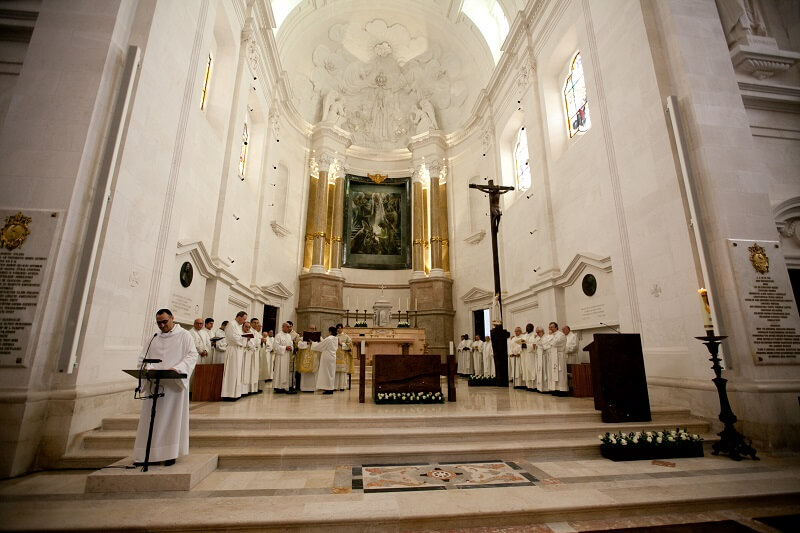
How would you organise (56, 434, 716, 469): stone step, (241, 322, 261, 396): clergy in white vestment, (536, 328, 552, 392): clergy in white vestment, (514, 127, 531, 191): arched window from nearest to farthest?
(56, 434, 716, 469): stone step, (241, 322, 261, 396): clergy in white vestment, (536, 328, 552, 392): clergy in white vestment, (514, 127, 531, 191): arched window

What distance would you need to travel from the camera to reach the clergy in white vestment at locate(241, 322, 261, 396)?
729 cm

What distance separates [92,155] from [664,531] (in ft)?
22.7

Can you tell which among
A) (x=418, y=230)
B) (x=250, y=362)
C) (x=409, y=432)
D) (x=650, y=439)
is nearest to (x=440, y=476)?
(x=409, y=432)

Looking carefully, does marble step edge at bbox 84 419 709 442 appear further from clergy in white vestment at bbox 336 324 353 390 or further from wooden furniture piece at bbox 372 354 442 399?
clergy in white vestment at bbox 336 324 353 390

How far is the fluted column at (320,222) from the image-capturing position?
1527cm

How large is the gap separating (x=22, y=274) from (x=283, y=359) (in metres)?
4.87

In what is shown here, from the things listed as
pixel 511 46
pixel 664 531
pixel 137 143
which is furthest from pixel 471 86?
pixel 664 531

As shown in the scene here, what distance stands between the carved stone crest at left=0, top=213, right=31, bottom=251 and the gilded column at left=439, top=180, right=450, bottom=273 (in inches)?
528

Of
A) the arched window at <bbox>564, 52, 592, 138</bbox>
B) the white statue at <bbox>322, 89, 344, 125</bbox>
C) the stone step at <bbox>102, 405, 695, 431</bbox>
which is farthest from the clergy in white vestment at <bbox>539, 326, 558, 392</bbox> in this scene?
the white statue at <bbox>322, 89, 344, 125</bbox>

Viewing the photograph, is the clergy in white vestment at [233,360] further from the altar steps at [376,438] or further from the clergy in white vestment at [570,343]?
the clergy in white vestment at [570,343]

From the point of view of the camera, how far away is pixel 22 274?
13.5 ft

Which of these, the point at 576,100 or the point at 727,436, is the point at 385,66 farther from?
the point at 727,436

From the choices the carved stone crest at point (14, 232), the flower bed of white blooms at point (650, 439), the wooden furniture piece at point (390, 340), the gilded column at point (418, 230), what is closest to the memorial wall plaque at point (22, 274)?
the carved stone crest at point (14, 232)

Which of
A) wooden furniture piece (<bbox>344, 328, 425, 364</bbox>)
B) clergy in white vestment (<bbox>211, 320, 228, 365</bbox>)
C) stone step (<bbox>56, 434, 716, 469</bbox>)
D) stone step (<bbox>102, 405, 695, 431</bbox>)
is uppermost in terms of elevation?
wooden furniture piece (<bbox>344, 328, 425, 364</bbox>)
